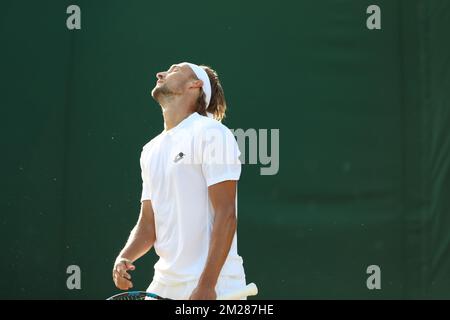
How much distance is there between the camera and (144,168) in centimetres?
401

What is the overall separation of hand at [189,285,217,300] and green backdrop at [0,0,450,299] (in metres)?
2.04

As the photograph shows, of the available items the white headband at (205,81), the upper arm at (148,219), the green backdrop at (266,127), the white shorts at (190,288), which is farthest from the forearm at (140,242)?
the green backdrop at (266,127)

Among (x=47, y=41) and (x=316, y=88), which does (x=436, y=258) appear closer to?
(x=316, y=88)

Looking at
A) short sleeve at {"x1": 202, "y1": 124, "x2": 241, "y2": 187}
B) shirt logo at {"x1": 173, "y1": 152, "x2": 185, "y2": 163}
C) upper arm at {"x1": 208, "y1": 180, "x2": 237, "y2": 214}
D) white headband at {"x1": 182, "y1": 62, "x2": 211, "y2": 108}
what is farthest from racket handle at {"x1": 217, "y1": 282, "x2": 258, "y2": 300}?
white headband at {"x1": 182, "y1": 62, "x2": 211, "y2": 108}

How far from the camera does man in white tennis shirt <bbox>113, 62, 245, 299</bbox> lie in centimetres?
362

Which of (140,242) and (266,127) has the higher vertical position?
(266,127)

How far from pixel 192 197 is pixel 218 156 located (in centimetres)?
20

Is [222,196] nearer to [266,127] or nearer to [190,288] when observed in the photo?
→ [190,288]

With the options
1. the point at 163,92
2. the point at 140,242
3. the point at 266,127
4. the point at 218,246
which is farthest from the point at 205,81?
the point at 266,127

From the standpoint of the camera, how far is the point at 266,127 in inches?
222

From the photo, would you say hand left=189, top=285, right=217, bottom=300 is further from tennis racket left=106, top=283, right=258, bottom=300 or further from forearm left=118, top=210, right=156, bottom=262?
forearm left=118, top=210, right=156, bottom=262

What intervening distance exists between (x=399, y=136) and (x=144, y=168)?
2.16m

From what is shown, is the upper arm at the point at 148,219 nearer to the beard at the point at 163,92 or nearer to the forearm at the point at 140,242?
the forearm at the point at 140,242

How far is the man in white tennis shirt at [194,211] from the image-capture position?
3619 mm
